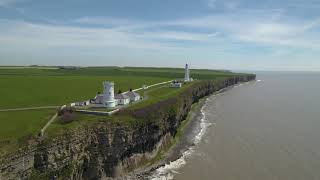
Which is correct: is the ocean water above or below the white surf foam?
above

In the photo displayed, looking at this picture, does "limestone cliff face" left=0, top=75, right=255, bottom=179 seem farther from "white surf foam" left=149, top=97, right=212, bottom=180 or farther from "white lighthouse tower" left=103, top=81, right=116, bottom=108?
"white lighthouse tower" left=103, top=81, right=116, bottom=108

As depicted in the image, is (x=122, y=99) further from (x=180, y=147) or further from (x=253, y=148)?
(x=253, y=148)

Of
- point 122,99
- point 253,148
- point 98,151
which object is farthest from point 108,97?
point 253,148

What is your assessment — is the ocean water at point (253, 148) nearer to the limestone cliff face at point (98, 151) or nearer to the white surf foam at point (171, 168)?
the white surf foam at point (171, 168)

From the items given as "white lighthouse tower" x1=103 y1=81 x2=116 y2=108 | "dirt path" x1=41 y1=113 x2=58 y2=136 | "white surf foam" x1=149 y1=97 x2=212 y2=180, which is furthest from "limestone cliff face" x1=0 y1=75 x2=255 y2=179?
"white lighthouse tower" x1=103 y1=81 x2=116 y2=108

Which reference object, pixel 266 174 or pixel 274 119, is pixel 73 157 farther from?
pixel 274 119

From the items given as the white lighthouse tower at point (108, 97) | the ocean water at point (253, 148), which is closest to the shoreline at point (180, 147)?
the ocean water at point (253, 148)

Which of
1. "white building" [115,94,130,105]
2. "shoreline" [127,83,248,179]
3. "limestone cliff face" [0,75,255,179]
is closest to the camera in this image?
"limestone cliff face" [0,75,255,179]

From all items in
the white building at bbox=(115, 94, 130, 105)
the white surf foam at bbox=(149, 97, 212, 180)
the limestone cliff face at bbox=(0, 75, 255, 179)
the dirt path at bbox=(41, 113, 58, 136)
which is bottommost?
the white surf foam at bbox=(149, 97, 212, 180)

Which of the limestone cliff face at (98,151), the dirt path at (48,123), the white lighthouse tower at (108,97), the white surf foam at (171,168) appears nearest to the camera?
the limestone cliff face at (98,151)
